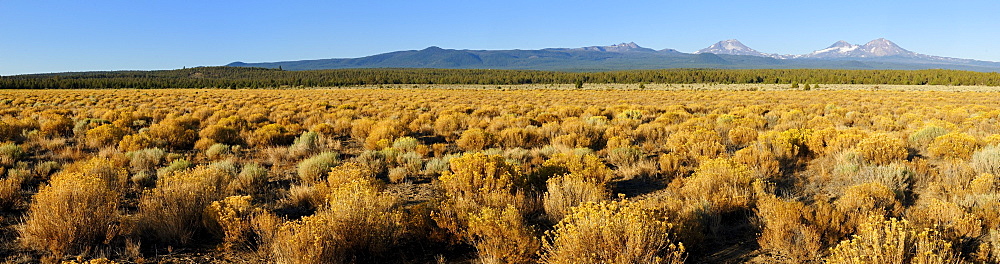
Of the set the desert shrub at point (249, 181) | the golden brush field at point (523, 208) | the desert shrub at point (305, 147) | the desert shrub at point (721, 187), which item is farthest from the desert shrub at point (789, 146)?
the desert shrub at point (305, 147)

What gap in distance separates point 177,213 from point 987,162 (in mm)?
9734

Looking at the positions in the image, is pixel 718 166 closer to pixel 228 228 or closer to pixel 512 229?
pixel 512 229

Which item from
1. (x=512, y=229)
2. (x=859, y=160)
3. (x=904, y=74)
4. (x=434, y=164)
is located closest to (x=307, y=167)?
(x=434, y=164)

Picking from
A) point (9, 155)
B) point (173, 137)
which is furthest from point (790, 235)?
point (9, 155)

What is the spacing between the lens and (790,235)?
149 inches

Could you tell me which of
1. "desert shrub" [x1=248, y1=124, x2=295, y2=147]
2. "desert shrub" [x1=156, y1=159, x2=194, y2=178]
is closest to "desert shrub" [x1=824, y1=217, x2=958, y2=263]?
"desert shrub" [x1=156, y1=159, x2=194, y2=178]

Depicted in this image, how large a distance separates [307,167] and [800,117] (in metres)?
15.6

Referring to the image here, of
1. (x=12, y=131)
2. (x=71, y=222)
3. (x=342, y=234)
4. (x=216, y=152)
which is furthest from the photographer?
(x=12, y=131)

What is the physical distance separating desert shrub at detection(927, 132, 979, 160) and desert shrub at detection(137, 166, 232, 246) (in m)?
9.94

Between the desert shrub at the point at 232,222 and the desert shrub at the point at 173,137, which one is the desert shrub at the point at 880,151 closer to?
the desert shrub at the point at 232,222

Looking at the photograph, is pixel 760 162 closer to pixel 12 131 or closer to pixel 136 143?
pixel 136 143

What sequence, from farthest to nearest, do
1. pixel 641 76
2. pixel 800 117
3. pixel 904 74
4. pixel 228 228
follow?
1. pixel 641 76
2. pixel 904 74
3. pixel 800 117
4. pixel 228 228

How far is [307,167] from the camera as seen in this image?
261 inches

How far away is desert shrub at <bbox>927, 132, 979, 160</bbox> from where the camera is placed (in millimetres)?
6977
